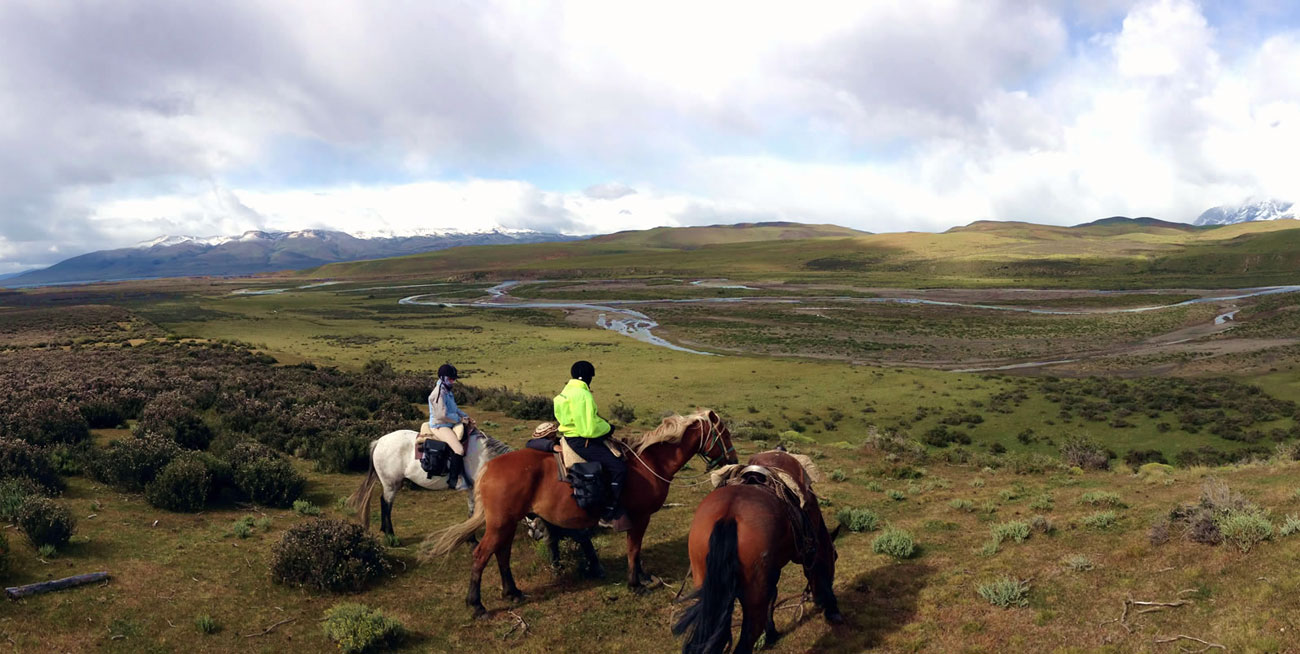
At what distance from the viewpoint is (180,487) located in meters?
10.2

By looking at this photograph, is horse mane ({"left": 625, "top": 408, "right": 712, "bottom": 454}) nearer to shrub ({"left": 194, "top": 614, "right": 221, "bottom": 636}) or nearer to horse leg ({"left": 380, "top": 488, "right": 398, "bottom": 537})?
horse leg ({"left": 380, "top": 488, "right": 398, "bottom": 537})

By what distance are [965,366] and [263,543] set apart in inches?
1775

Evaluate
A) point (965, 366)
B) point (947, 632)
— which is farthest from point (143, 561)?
point (965, 366)

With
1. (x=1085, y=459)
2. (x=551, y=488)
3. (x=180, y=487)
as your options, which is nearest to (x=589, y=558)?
(x=551, y=488)

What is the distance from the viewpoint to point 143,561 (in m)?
8.01

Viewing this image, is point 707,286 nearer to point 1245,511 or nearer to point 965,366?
point 965,366

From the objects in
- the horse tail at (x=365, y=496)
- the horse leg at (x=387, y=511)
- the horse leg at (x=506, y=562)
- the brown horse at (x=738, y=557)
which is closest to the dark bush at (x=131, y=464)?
the horse tail at (x=365, y=496)

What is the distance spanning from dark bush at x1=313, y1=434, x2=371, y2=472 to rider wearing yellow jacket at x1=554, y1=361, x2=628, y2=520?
8.65 metres

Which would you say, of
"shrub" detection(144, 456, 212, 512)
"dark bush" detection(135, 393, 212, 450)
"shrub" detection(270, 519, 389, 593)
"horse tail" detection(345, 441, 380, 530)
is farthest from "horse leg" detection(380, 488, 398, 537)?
"dark bush" detection(135, 393, 212, 450)

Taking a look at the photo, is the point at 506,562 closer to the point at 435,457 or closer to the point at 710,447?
the point at 435,457

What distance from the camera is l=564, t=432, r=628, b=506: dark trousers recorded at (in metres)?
7.65

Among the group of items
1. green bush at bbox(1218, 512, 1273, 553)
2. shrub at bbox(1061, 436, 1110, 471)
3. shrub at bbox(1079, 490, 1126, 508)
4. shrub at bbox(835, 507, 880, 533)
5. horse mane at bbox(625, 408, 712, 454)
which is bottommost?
shrub at bbox(1061, 436, 1110, 471)

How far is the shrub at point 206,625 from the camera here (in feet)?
22.2

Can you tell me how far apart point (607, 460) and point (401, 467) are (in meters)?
4.35
